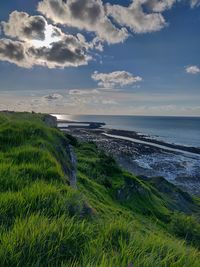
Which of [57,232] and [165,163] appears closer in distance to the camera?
[57,232]

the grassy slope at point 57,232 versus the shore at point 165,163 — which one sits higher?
the grassy slope at point 57,232

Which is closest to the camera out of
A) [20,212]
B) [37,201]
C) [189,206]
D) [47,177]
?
[20,212]

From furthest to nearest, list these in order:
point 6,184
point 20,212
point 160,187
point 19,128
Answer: point 160,187, point 19,128, point 6,184, point 20,212

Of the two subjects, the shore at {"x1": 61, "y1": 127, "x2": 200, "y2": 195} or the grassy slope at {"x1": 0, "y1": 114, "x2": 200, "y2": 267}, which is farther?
the shore at {"x1": 61, "y1": 127, "x2": 200, "y2": 195}

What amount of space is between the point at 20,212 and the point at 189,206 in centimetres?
3658

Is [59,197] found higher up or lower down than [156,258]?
higher up

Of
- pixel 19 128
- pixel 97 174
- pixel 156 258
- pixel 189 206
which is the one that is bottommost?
pixel 189 206

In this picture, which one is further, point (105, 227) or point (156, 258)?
point (105, 227)

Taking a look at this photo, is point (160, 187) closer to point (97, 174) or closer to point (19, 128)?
point (97, 174)

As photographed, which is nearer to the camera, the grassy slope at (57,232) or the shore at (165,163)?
the grassy slope at (57,232)

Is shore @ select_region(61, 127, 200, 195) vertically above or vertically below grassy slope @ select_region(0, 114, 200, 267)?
below

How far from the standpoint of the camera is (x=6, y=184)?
4.63 m

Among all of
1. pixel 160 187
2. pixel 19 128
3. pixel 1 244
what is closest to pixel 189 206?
pixel 160 187

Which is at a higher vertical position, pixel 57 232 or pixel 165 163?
pixel 57 232
